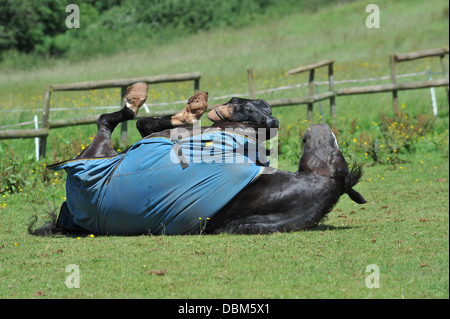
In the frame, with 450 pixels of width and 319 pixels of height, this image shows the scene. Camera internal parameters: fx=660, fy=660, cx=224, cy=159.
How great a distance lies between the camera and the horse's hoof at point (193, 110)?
642cm

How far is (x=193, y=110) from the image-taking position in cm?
649

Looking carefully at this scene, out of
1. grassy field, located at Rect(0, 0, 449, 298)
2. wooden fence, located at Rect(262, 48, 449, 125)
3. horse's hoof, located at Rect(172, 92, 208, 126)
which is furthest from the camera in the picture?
wooden fence, located at Rect(262, 48, 449, 125)

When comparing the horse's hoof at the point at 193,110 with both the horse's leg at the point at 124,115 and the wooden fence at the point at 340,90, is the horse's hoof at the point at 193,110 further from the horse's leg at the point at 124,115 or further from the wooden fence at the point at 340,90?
the wooden fence at the point at 340,90

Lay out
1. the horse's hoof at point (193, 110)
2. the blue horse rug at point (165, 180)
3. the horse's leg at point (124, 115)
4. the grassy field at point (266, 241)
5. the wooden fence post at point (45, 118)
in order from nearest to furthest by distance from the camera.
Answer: the grassy field at point (266, 241), the blue horse rug at point (165, 180), the horse's hoof at point (193, 110), the horse's leg at point (124, 115), the wooden fence post at point (45, 118)

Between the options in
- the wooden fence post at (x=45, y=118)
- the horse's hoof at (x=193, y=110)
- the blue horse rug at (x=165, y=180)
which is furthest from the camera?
the wooden fence post at (x=45, y=118)

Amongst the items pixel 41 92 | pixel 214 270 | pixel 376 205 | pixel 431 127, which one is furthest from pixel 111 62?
pixel 214 270

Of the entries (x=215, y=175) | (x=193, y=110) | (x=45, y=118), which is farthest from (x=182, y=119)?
(x=45, y=118)

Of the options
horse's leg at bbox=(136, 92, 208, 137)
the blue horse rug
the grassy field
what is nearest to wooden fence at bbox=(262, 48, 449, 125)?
the grassy field

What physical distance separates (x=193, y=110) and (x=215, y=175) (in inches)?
30.4

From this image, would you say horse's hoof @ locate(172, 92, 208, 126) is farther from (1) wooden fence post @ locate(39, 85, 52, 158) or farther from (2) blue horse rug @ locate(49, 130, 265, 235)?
(1) wooden fence post @ locate(39, 85, 52, 158)

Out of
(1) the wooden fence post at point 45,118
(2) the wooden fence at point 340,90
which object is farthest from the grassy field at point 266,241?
(2) the wooden fence at point 340,90

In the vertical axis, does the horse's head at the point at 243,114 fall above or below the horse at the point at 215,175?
above

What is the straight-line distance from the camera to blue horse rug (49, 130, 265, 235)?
6.04 metres

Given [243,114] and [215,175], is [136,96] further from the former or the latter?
[215,175]
